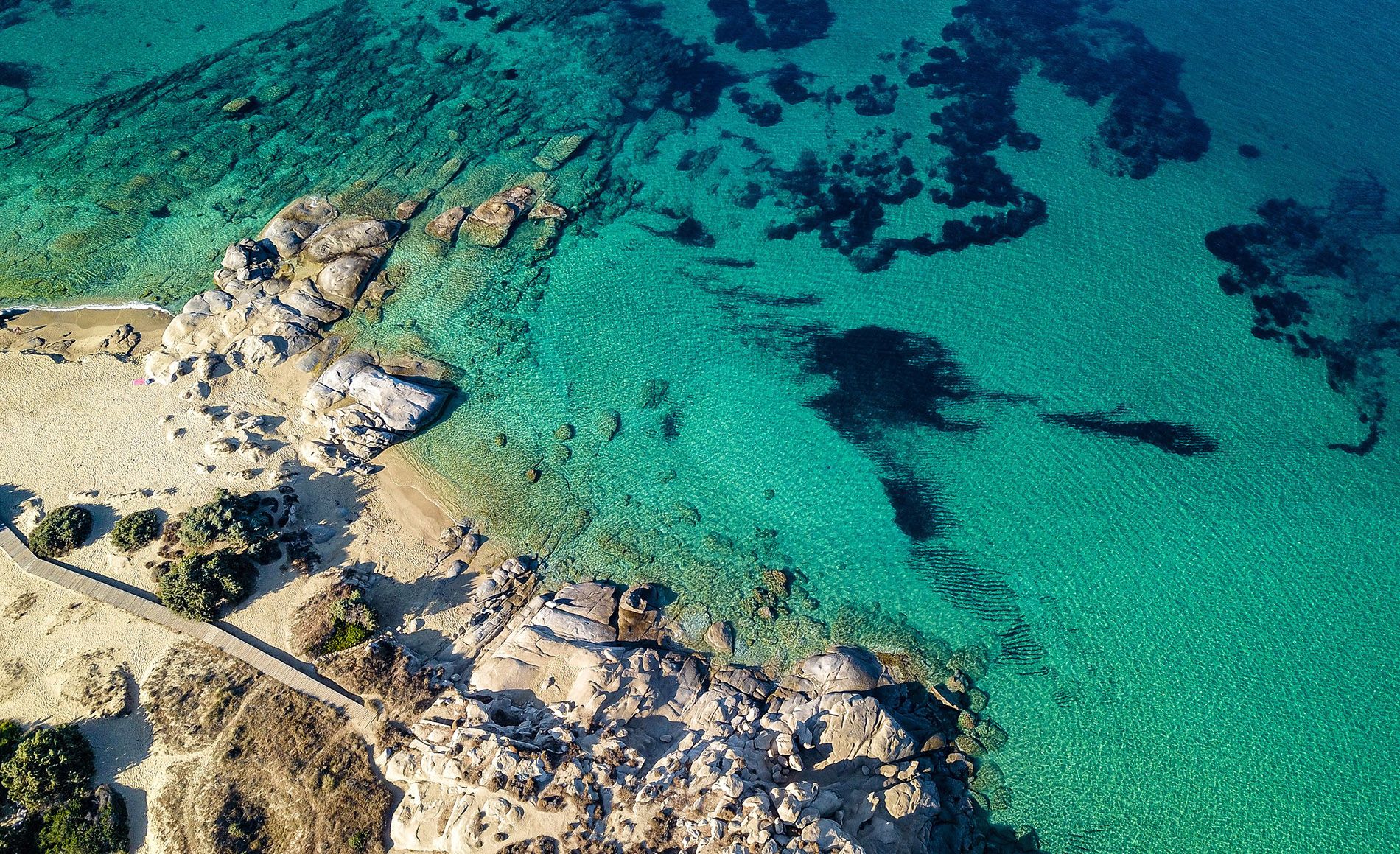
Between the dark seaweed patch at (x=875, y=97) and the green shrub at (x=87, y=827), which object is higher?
the dark seaweed patch at (x=875, y=97)

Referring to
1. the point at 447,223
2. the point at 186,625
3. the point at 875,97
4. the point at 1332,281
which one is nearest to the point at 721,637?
the point at 186,625

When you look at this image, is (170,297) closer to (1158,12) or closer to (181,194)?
(181,194)

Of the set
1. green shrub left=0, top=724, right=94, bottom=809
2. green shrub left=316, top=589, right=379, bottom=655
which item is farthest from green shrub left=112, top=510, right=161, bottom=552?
green shrub left=316, top=589, right=379, bottom=655

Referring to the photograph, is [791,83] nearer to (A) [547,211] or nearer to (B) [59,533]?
(A) [547,211]

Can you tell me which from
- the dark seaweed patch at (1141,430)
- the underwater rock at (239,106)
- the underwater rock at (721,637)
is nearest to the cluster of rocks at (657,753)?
the underwater rock at (721,637)

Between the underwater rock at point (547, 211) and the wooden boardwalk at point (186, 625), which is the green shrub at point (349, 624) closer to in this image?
the wooden boardwalk at point (186, 625)

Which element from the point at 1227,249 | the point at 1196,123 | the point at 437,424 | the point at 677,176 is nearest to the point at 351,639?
the point at 437,424
